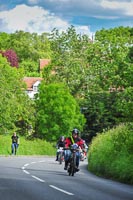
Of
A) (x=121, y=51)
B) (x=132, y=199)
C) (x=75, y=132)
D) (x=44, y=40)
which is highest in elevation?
(x=44, y=40)

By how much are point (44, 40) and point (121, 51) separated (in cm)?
6006

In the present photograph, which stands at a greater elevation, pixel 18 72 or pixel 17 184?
pixel 18 72

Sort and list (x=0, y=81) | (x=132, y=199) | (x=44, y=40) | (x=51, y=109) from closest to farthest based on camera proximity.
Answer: (x=132, y=199), (x=0, y=81), (x=51, y=109), (x=44, y=40)

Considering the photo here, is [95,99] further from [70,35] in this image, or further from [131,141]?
[131,141]

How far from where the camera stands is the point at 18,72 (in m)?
78.1

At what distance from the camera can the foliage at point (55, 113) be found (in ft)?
244

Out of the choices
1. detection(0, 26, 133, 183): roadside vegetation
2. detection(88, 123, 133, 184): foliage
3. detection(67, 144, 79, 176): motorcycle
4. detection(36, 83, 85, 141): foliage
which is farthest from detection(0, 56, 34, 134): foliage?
detection(67, 144, 79, 176): motorcycle

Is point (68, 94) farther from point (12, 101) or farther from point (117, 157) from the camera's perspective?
point (117, 157)

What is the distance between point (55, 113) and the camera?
74938 millimetres

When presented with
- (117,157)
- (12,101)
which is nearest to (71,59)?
(12,101)

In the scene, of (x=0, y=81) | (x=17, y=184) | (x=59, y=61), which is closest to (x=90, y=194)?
(x=17, y=184)

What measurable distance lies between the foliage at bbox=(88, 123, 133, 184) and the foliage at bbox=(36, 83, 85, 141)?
42375 mm

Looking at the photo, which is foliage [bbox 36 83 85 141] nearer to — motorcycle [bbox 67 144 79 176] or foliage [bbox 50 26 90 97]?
foliage [bbox 50 26 90 97]

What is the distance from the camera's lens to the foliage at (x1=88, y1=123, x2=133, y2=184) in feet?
81.0
